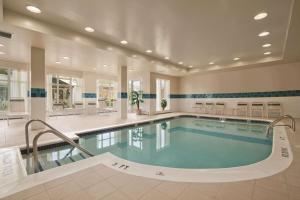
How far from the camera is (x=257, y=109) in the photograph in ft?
26.2

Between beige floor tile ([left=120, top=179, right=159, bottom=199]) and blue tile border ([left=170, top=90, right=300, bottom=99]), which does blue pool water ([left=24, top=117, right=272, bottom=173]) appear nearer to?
beige floor tile ([left=120, top=179, right=159, bottom=199])

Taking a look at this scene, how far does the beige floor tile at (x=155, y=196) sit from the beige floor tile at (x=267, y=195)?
2.93ft

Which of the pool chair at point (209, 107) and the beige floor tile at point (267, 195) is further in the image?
the pool chair at point (209, 107)

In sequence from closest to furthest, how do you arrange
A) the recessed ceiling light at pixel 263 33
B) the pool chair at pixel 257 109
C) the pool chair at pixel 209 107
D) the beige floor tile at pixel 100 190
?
the beige floor tile at pixel 100 190
the recessed ceiling light at pixel 263 33
the pool chair at pixel 257 109
the pool chair at pixel 209 107

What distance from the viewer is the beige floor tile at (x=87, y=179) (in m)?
1.83

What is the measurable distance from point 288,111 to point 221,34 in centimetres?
607

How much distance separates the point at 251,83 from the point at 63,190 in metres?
9.39

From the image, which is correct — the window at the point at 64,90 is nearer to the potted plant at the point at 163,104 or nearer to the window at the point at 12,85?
the window at the point at 12,85

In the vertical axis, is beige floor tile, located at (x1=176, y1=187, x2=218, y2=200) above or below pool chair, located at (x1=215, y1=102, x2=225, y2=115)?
below

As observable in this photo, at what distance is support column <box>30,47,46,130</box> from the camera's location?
475cm

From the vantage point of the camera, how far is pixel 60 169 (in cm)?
218

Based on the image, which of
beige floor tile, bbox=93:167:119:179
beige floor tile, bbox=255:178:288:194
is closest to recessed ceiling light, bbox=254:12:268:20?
beige floor tile, bbox=255:178:288:194

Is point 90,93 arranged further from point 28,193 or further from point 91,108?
point 28,193

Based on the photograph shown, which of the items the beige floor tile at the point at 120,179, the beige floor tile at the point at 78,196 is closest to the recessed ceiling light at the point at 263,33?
the beige floor tile at the point at 120,179
